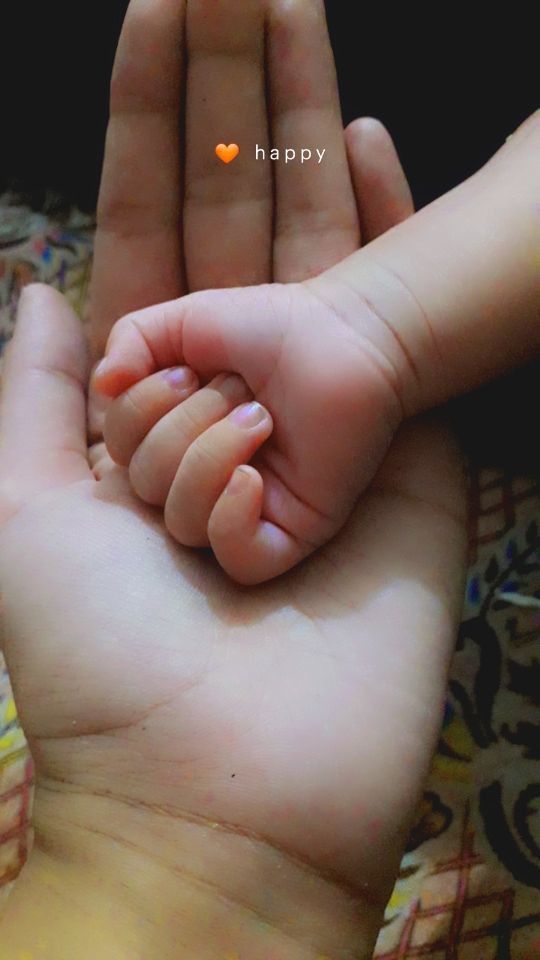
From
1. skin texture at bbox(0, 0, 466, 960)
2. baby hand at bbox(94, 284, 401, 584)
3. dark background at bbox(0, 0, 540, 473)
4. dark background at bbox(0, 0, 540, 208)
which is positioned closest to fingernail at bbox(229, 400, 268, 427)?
baby hand at bbox(94, 284, 401, 584)

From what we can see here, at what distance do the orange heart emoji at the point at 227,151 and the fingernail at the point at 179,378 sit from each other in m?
0.22

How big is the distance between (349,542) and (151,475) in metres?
0.15

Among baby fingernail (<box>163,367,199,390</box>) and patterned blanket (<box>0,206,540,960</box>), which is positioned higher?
baby fingernail (<box>163,367,199,390</box>)

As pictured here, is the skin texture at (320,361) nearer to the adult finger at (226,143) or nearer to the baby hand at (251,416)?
the baby hand at (251,416)

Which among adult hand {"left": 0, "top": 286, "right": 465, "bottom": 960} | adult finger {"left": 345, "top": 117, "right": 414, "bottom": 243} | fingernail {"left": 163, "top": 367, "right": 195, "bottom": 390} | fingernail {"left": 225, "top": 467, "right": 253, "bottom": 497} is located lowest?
adult hand {"left": 0, "top": 286, "right": 465, "bottom": 960}

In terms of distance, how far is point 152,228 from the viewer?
68cm

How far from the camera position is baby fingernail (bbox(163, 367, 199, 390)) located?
0.54 meters

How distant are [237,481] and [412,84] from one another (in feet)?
1.46

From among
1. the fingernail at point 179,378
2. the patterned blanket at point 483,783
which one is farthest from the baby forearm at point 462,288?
the patterned blanket at point 483,783

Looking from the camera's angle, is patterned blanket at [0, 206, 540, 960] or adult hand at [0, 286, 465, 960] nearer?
adult hand at [0, 286, 465, 960]

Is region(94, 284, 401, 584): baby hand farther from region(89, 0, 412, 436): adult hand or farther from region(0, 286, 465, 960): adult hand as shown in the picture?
region(89, 0, 412, 436): adult hand

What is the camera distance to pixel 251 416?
1.69 ft

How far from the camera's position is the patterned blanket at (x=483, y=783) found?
23.5 inches

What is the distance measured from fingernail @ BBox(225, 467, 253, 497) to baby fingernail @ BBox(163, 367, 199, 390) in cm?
8
